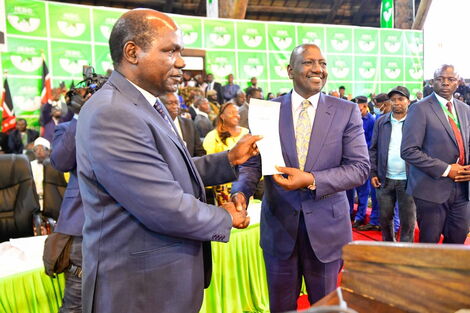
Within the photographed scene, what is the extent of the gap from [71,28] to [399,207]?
728cm

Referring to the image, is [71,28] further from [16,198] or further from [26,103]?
[16,198]

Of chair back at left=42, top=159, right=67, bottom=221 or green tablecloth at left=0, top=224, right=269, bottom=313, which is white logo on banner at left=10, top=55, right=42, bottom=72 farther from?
green tablecloth at left=0, top=224, right=269, bottom=313

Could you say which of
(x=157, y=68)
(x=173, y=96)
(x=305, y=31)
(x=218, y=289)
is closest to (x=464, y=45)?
(x=305, y=31)

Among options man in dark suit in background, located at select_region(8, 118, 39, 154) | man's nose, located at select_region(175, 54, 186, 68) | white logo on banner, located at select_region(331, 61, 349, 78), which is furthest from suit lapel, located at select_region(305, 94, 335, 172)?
white logo on banner, located at select_region(331, 61, 349, 78)

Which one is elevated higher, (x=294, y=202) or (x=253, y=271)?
(x=294, y=202)

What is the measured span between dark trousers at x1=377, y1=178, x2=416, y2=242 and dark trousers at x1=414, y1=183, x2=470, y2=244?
1.07 meters

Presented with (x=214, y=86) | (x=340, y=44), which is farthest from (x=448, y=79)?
(x=340, y=44)

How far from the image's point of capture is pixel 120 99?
3.86 ft

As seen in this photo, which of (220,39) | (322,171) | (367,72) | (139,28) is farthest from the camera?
(367,72)

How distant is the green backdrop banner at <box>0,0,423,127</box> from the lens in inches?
298

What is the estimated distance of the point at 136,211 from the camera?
1128 millimetres

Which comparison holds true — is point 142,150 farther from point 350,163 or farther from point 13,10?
point 13,10

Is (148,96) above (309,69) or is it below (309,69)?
below

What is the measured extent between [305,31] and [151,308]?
37.0 feet
